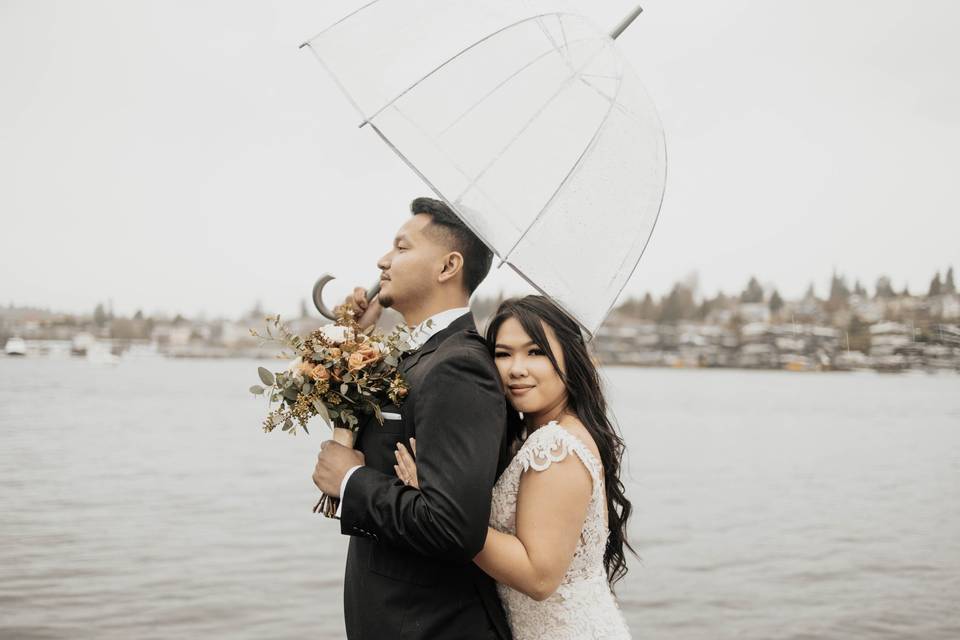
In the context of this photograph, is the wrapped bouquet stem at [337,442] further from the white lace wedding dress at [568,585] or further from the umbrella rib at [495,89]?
the umbrella rib at [495,89]

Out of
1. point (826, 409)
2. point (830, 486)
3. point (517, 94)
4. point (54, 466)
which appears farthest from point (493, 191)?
point (826, 409)

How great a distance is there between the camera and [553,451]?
2.86m

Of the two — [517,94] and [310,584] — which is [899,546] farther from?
[517,94]

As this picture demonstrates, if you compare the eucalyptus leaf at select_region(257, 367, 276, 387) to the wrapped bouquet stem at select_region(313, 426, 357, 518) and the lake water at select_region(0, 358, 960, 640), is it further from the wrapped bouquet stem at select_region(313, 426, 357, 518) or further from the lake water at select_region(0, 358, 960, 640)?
the lake water at select_region(0, 358, 960, 640)

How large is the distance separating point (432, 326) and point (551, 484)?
646 millimetres

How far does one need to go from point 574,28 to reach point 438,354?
1.22 meters

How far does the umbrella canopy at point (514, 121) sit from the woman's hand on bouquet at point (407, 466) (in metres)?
0.63

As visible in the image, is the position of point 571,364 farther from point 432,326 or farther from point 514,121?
point 514,121

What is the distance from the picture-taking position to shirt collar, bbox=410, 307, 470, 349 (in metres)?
2.93

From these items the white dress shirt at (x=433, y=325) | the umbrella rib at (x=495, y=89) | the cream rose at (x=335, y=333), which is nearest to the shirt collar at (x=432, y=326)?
the white dress shirt at (x=433, y=325)

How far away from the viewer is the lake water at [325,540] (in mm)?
10414

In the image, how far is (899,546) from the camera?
15.9 meters

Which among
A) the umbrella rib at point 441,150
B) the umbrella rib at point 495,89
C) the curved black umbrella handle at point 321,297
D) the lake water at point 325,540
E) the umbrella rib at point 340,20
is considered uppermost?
the umbrella rib at point 340,20

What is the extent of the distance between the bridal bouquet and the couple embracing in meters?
0.08
